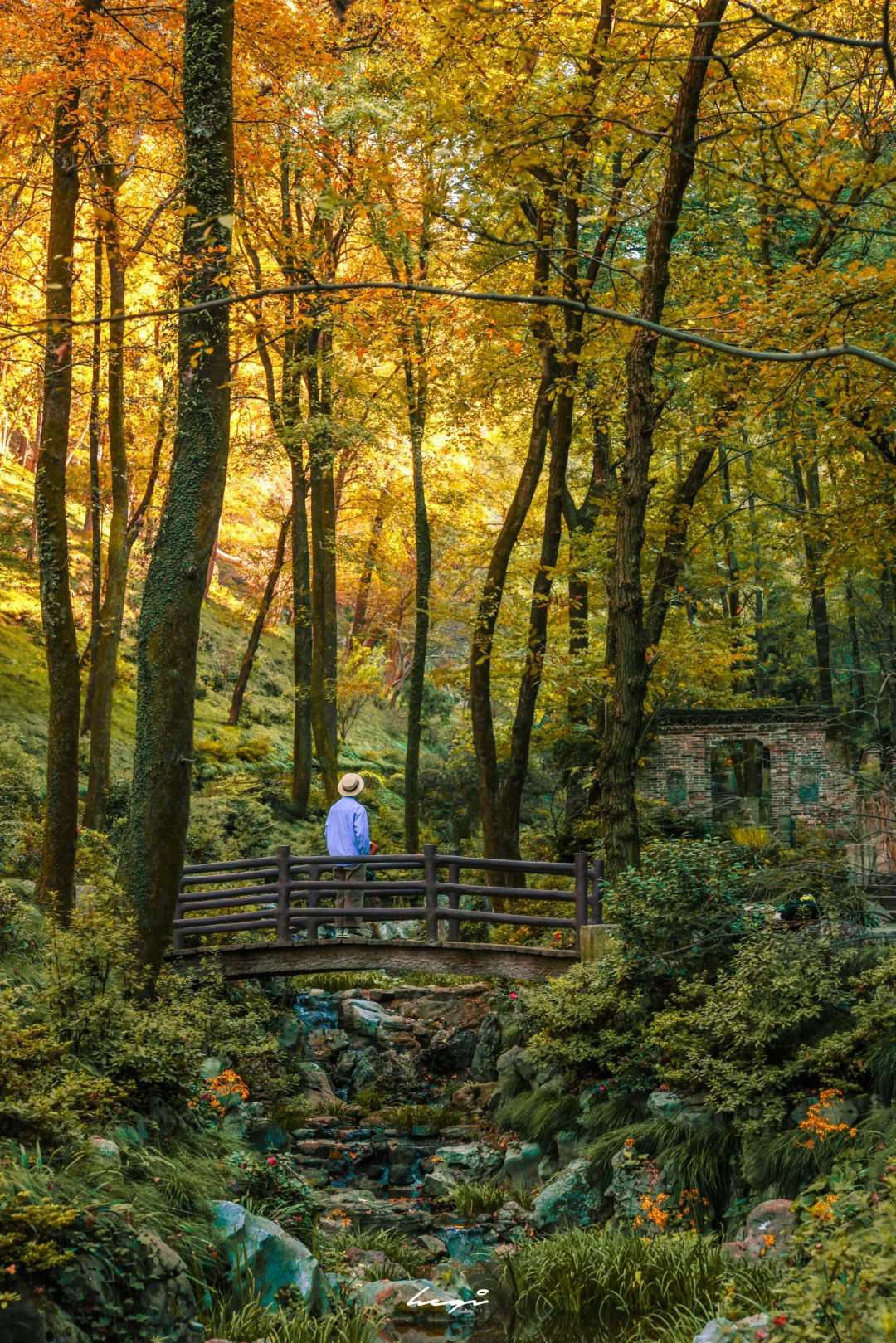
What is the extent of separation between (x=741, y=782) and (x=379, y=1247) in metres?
21.7

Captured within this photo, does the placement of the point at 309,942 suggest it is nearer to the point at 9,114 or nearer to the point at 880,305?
the point at 880,305

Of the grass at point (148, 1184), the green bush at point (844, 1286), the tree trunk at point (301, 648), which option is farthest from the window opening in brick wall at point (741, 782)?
the green bush at point (844, 1286)

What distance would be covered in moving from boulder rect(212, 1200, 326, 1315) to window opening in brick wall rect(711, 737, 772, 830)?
14.1 meters

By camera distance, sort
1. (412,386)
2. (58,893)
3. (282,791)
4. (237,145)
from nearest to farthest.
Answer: (58,893), (237,145), (412,386), (282,791)

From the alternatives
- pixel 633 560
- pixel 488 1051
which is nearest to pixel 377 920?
pixel 488 1051

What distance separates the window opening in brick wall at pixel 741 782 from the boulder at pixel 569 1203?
1157 centimetres

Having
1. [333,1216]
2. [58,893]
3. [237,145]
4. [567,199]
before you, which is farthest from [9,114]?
[333,1216]

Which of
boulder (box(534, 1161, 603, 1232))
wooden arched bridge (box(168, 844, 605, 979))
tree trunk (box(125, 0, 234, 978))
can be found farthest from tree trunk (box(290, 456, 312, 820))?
boulder (box(534, 1161, 603, 1232))

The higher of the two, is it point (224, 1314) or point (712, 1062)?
point (712, 1062)

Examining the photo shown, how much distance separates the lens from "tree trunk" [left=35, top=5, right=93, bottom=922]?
37.1 feet

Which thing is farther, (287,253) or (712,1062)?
(287,253)

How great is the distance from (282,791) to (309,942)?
11275 millimetres

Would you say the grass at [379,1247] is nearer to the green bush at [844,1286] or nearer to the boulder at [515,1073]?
the boulder at [515,1073]

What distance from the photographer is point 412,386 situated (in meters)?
20.0
